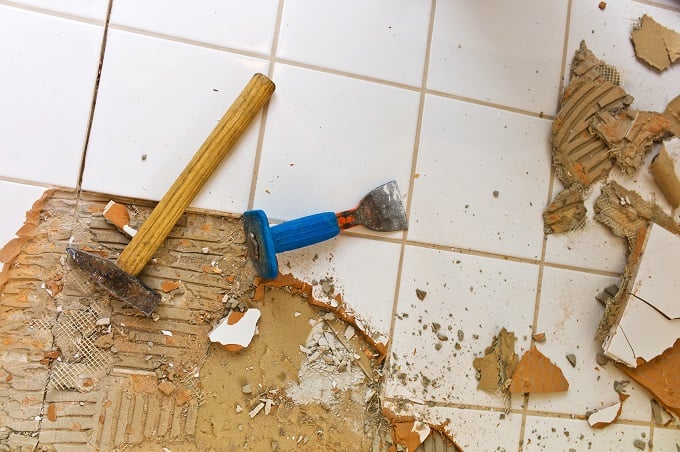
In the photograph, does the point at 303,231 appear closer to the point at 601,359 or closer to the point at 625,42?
the point at 601,359

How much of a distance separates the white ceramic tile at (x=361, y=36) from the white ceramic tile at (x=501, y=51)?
→ 0.17 ft

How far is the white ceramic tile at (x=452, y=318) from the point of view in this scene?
1117 millimetres

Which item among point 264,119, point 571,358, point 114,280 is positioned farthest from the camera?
point 571,358

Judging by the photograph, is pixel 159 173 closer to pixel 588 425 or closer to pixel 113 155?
pixel 113 155

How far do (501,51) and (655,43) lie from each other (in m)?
0.41

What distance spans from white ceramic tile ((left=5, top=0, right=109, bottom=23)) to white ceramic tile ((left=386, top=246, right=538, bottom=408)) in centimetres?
83

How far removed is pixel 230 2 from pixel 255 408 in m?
0.88

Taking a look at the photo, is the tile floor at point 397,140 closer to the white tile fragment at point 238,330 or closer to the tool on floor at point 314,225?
the tool on floor at point 314,225

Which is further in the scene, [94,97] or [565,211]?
[565,211]

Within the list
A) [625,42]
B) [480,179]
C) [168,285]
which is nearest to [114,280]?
[168,285]

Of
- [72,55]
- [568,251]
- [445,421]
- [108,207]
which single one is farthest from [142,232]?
[568,251]

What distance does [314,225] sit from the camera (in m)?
1.03

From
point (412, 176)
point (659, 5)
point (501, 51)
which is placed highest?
point (659, 5)

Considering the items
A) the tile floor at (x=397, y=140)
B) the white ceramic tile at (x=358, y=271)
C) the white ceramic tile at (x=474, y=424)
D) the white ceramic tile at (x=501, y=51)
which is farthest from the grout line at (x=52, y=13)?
the white ceramic tile at (x=474, y=424)
